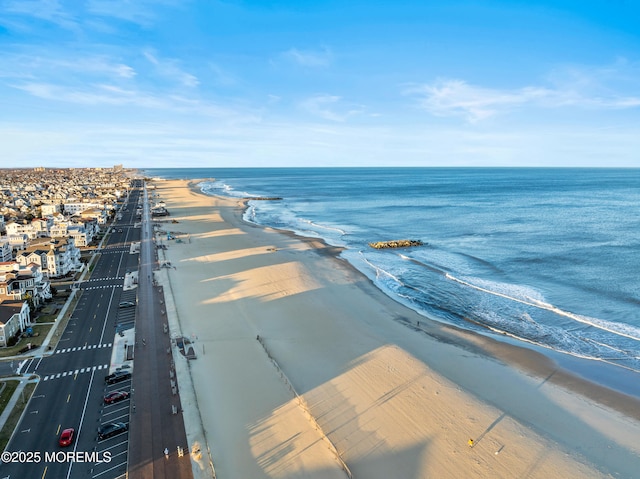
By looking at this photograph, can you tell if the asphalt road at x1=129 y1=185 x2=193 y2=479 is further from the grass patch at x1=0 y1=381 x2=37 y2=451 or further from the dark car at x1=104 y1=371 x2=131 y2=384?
Answer: the grass patch at x1=0 y1=381 x2=37 y2=451

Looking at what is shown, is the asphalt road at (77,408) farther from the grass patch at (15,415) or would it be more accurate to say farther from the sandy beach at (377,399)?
the sandy beach at (377,399)

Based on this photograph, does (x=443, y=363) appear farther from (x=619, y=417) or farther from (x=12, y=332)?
(x=12, y=332)

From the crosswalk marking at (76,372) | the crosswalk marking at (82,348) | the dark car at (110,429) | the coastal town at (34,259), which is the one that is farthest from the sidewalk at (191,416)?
the coastal town at (34,259)

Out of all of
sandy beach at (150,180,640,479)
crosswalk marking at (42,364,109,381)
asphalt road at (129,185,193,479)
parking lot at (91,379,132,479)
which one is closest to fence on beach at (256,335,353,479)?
sandy beach at (150,180,640,479)

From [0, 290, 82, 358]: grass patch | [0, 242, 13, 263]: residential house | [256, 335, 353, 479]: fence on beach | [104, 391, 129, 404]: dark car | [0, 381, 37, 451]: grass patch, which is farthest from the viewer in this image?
[0, 242, 13, 263]: residential house

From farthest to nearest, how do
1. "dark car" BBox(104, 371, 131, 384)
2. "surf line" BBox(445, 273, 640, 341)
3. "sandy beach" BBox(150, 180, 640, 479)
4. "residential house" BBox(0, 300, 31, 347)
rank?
"surf line" BBox(445, 273, 640, 341), "residential house" BBox(0, 300, 31, 347), "dark car" BBox(104, 371, 131, 384), "sandy beach" BBox(150, 180, 640, 479)

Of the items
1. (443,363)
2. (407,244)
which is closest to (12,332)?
(443,363)

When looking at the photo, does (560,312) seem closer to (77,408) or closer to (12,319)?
(77,408)
